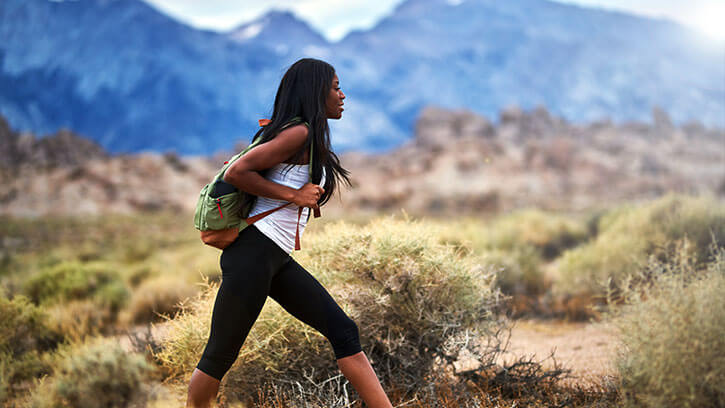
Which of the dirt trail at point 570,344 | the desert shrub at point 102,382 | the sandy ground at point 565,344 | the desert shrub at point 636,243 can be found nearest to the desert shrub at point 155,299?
the sandy ground at point 565,344

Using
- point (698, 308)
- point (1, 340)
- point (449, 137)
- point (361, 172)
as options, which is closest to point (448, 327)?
point (698, 308)

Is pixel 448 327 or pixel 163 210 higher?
pixel 448 327

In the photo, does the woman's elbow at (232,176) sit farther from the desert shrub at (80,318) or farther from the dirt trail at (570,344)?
the desert shrub at (80,318)

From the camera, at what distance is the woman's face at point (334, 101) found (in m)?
2.42

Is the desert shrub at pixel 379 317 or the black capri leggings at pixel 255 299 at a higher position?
the black capri leggings at pixel 255 299

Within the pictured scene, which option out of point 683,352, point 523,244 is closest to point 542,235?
point 523,244

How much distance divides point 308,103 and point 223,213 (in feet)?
2.09

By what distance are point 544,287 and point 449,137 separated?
1805 inches

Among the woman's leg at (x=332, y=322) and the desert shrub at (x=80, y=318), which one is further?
the desert shrub at (x=80, y=318)

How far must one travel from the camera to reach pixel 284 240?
2.33m

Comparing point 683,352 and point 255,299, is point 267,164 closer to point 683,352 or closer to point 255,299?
point 255,299

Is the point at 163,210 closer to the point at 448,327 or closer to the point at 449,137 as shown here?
the point at 449,137

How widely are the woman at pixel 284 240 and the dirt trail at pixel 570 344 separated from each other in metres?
2.07

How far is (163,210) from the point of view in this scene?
36188 mm
